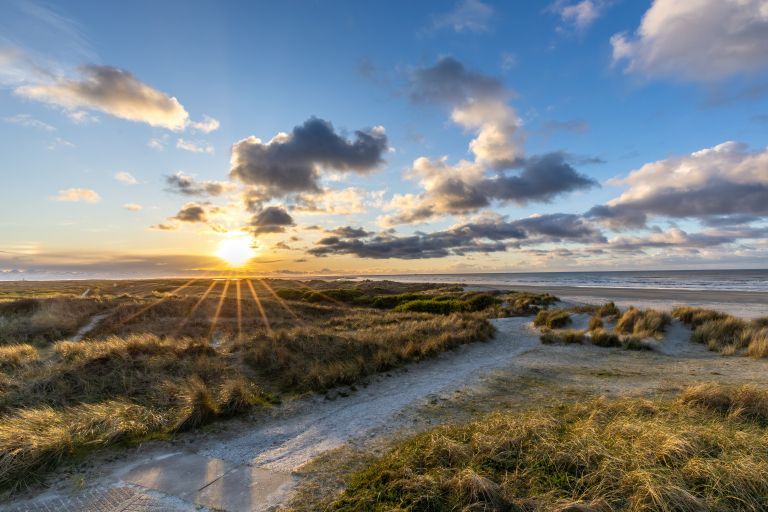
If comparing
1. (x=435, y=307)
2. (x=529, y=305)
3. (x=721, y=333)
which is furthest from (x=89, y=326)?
A: (x=721, y=333)

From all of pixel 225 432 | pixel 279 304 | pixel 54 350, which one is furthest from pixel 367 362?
pixel 279 304

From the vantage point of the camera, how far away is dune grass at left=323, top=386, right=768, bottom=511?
167 inches

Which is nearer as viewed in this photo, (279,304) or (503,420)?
(503,420)

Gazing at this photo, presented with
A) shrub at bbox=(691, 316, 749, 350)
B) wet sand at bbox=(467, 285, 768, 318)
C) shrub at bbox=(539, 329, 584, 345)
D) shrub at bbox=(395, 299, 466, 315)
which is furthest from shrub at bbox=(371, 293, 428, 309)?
shrub at bbox=(691, 316, 749, 350)

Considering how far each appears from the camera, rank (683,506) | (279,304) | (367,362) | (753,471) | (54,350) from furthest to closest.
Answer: (279,304) → (54,350) → (367,362) → (753,471) → (683,506)

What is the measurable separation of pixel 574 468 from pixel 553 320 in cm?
1755

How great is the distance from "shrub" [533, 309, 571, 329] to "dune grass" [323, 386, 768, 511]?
14.5 m

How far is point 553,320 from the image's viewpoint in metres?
21.1

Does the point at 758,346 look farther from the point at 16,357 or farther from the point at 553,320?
the point at 16,357

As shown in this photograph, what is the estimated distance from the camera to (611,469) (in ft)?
15.4

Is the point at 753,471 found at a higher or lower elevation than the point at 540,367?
higher

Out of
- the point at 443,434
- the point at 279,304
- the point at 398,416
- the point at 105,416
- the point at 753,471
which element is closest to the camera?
the point at 753,471

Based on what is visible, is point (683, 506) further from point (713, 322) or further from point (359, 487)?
point (713, 322)

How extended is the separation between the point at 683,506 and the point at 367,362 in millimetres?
8625
